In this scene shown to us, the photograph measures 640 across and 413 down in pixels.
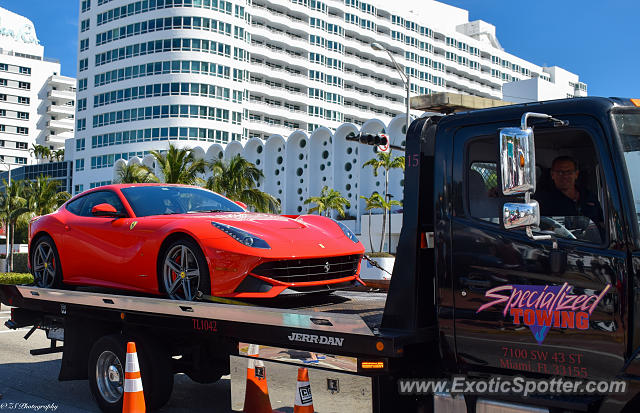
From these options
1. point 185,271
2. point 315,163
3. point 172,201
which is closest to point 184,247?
point 185,271

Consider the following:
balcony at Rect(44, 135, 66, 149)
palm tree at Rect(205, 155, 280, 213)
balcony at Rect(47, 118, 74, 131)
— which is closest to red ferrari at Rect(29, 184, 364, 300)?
palm tree at Rect(205, 155, 280, 213)

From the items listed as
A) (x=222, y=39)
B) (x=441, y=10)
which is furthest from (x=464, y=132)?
(x=441, y=10)

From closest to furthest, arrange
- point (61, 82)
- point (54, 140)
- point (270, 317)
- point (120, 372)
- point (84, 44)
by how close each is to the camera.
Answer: point (270, 317) → point (120, 372) → point (84, 44) → point (61, 82) → point (54, 140)

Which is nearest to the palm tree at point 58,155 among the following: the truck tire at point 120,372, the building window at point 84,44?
the building window at point 84,44

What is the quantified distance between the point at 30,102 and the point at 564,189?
120 m

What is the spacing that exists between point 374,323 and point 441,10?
11839 centimetres

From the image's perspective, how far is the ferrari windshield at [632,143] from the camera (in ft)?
11.5

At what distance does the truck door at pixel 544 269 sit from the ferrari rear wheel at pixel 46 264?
4.84 m

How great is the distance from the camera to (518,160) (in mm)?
3389

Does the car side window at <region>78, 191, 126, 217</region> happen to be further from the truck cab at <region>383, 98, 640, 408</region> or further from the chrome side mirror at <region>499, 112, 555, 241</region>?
the chrome side mirror at <region>499, 112, 555, 241</region>

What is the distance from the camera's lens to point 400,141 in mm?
48188

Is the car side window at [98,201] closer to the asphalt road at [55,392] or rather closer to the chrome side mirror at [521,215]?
the asphalt road at [55,392]

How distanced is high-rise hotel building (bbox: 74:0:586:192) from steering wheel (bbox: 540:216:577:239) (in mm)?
55953

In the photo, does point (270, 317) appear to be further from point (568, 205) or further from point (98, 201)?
point (98, 201)
